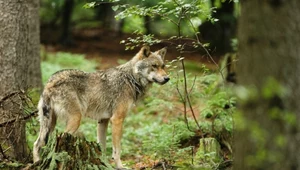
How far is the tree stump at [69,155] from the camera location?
20.8ft

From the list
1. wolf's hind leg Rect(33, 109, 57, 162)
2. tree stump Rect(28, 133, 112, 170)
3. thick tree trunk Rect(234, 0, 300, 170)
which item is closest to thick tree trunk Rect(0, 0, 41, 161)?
wolf's hind leg Rect(33, 109, 57, 162)

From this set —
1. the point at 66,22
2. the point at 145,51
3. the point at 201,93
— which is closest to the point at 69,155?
the point at 145,51

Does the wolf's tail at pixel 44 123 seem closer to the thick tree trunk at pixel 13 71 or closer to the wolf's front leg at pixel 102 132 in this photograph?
the thick tree trunk at pixel 13 71

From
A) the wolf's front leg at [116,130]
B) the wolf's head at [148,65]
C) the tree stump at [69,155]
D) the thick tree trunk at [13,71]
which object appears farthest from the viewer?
the wolf's head at [148,65]

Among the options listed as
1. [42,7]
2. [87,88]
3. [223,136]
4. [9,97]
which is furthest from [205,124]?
[42,7]

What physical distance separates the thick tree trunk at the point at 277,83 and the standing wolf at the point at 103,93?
5.29m

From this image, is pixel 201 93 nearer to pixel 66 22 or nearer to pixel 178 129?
pixel 178 129

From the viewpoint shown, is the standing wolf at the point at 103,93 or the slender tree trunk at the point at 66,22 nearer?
the standing wolf at the point at 103,93

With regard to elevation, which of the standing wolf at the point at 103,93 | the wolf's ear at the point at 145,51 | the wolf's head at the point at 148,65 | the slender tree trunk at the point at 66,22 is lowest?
the standing wolf at the point at 103,93

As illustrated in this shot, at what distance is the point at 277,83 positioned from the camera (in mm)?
3553

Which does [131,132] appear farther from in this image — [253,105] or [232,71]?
[253,105]

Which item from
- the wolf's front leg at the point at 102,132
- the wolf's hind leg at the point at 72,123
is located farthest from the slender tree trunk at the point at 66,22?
the wolf's hind leg at the point at 72,123

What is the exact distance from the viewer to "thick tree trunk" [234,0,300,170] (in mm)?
3588

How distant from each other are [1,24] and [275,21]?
19.2 feet
